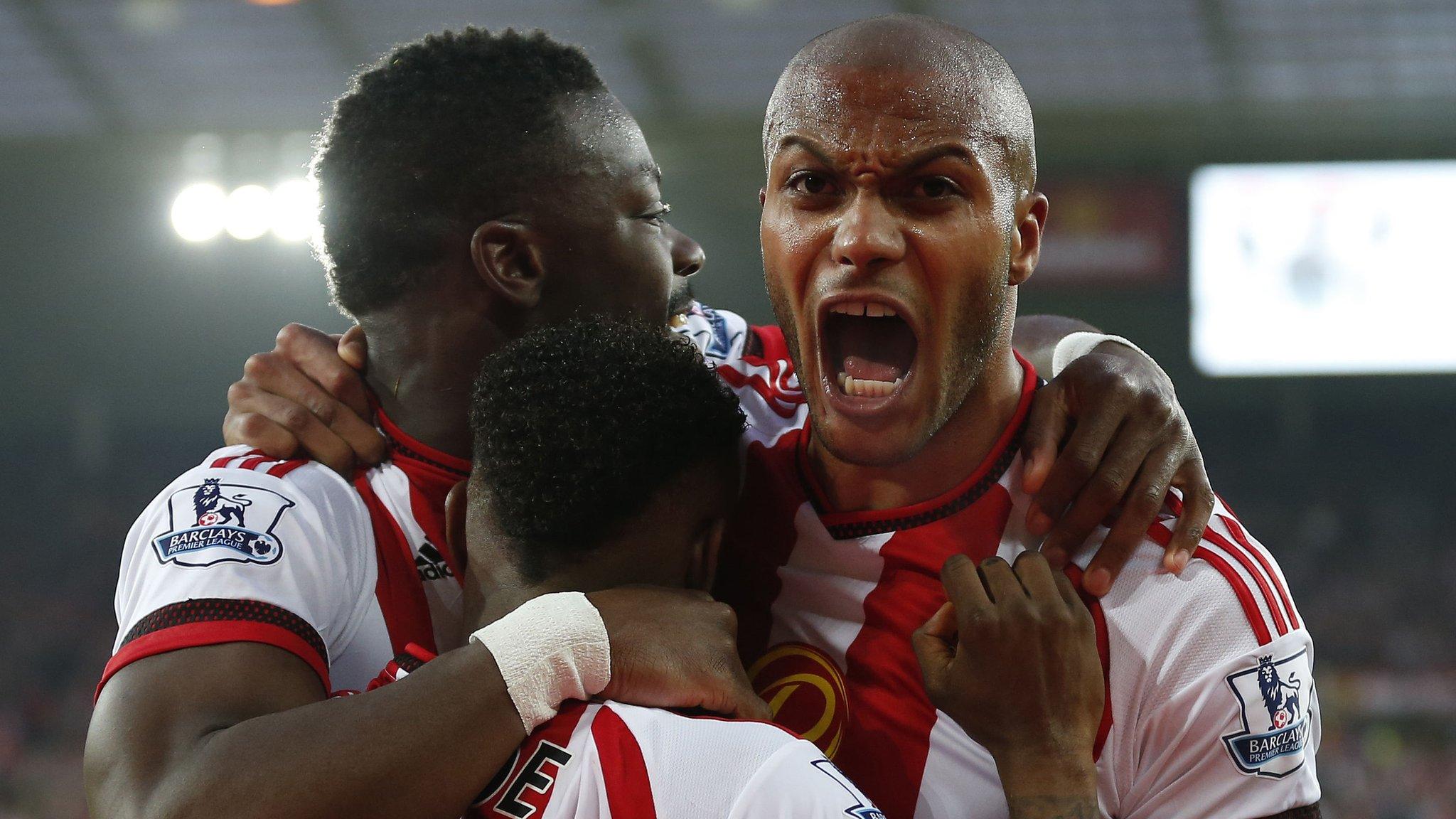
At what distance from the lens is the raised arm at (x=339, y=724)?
1.67m

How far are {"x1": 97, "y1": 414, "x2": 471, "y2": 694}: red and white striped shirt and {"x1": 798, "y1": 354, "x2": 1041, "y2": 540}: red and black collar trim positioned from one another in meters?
0.67

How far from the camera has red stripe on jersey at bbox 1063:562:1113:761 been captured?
6.23 ft

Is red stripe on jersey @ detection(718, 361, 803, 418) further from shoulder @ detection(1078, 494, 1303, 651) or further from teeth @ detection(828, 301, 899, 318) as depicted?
shoulder @ detection(1078, 494, 1303, 651)

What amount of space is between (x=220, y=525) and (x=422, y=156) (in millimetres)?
763

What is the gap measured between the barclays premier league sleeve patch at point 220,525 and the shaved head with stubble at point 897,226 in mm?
861

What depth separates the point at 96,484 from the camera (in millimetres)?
17500

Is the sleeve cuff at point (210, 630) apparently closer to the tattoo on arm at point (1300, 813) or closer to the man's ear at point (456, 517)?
the man's ear at point (456, 517)

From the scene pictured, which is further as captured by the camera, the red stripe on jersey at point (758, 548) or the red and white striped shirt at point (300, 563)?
the red stripe on jersey at point (758, 548)

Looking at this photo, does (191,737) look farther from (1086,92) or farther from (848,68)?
(1086,92)

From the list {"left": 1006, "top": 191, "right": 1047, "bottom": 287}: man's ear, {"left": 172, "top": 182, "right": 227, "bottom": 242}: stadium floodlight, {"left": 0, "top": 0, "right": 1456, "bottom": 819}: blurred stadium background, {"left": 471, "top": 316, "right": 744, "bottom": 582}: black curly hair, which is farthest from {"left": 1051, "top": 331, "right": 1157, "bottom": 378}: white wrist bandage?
{"left": 172, "top": 182, "right": 227, "bottom": 242}: stadium floodlight

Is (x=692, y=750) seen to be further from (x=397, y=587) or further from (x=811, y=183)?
(x=811, y=183)

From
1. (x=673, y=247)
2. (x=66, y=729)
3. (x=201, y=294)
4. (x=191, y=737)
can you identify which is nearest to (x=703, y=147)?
(x=201, y=294)

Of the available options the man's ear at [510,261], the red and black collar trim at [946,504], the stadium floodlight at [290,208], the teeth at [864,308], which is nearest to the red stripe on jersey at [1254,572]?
the red and black collar trim at [946,504]

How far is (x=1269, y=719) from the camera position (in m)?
1.86
